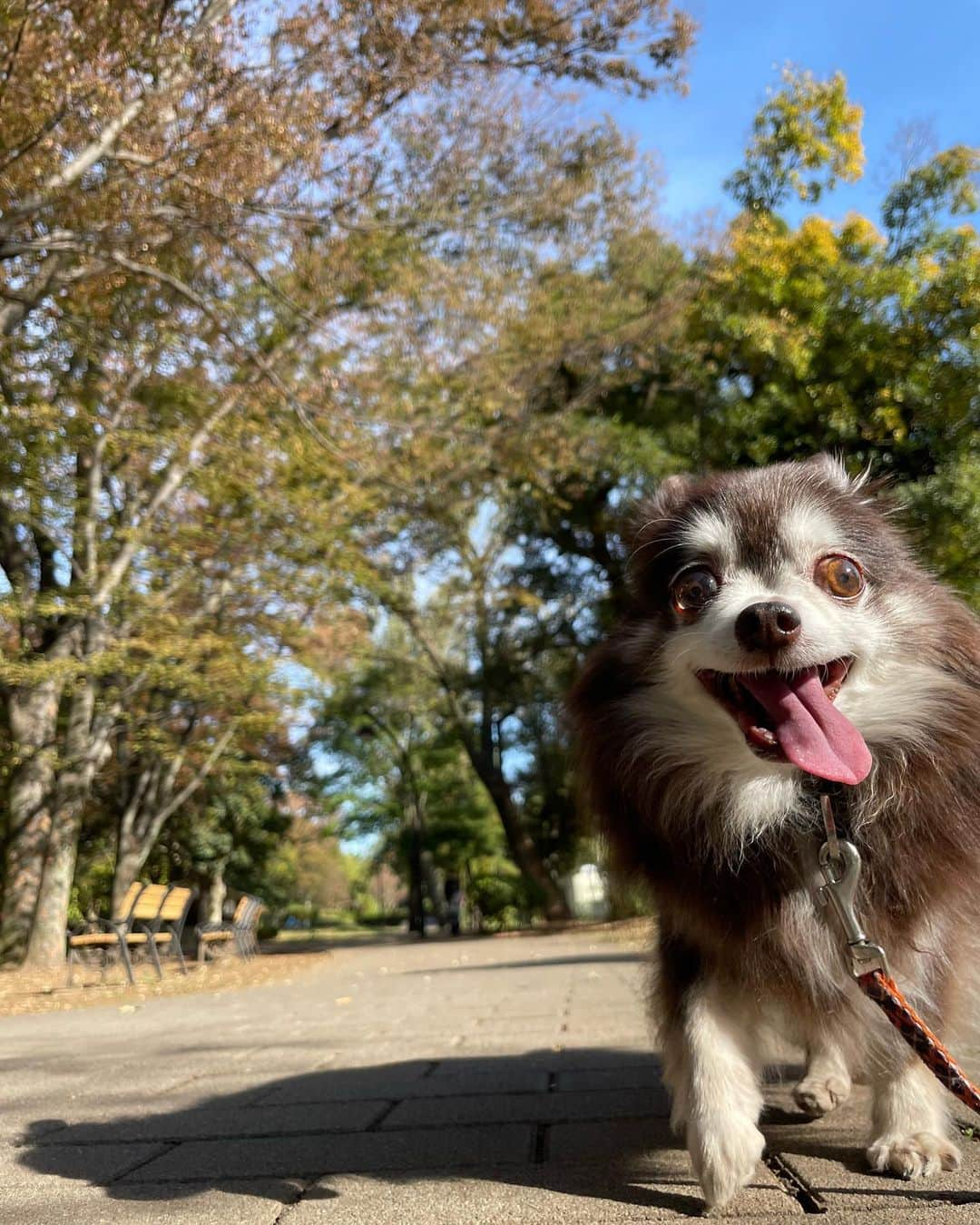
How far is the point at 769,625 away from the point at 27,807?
47.8 feet

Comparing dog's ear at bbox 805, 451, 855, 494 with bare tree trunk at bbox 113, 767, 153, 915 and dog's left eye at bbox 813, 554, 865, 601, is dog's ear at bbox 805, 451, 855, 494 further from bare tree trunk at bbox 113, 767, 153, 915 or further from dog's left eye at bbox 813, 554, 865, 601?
bare tree trunk at bbox 113, 767, 153, 915

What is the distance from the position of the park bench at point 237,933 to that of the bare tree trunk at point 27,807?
2.35 meters

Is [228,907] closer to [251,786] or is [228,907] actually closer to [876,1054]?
[251,786]

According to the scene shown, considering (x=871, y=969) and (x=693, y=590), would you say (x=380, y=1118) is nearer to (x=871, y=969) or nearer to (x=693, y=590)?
(x=871, y=969)

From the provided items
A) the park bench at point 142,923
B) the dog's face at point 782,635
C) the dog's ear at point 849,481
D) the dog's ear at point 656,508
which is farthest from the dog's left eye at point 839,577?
the park bench at point 142,923

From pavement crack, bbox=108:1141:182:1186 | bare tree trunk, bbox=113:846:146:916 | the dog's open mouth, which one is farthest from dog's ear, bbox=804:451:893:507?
bare tree trunk, bbox=113:846:146:916

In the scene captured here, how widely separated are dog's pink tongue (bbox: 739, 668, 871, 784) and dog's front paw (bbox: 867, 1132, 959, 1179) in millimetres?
912

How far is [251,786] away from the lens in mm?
26031

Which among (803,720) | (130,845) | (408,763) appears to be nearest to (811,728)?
(803,720)

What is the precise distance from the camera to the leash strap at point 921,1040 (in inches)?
72.1

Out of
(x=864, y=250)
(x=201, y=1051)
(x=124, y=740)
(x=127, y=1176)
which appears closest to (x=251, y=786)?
(x=124, y=740)

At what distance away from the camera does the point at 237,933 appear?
1648 cm

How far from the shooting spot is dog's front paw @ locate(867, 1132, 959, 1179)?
2.35 metres

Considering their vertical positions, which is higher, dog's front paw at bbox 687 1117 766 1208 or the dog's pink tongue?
the dog's pink tongue
